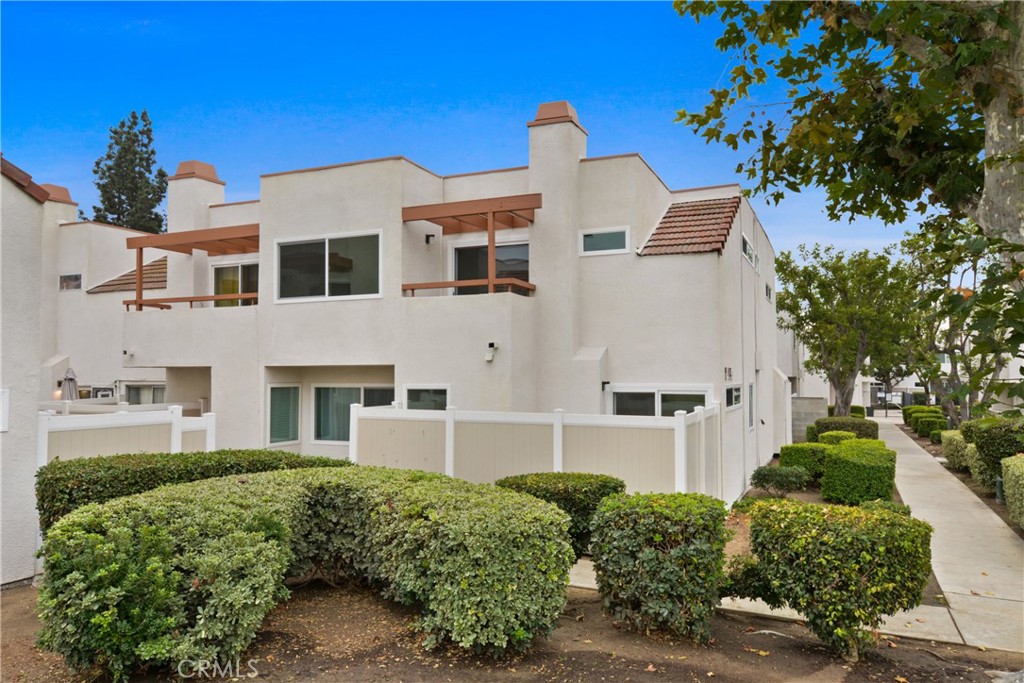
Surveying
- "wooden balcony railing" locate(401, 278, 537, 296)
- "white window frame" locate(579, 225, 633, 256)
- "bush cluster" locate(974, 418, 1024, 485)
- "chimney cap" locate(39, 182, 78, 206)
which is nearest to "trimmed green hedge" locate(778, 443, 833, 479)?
"bush cluster" locate(974, 418, 1024, 485)

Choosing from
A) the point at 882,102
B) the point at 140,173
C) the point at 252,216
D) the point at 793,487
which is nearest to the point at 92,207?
the point at 140,173

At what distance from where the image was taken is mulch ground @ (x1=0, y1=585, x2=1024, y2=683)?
5.01m

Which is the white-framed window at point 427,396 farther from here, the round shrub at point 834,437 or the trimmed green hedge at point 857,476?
the round shrub at point 834,437

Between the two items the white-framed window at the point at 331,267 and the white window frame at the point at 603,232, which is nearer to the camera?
the white window frame at the point at 603,232

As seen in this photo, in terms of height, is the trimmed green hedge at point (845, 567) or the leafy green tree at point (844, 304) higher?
the leafy green tree at point (844, 304)

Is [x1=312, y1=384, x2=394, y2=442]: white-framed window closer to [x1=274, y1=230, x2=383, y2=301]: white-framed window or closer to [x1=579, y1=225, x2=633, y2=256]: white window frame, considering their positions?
[x1=274, y1=230, x2=383, y2=301]: white-framed window

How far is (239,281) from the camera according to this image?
16406 millimetres

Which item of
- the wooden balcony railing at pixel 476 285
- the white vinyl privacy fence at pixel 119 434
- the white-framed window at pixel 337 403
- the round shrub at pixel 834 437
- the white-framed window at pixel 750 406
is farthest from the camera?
the round shrub at pixel 834 437

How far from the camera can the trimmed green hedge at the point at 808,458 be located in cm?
1620

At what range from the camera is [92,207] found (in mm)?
42281

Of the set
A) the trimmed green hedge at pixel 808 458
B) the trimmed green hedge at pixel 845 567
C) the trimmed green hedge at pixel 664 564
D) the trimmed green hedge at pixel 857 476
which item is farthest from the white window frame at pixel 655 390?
the trimmed green hedge at pixel 664 564

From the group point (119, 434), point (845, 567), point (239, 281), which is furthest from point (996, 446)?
point (239, 281)

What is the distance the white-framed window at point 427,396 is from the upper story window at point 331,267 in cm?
209

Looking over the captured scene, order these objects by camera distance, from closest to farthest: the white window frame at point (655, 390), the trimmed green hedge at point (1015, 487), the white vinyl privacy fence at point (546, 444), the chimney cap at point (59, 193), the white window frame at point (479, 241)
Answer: the white vinyl privacy fence at point (546, 444) → the trimmed green hedge at point (1015, 487) → the white window frame at point (655, 390) → the white window frame at point (479, 241) → the chimney cap at point (59, 193)
